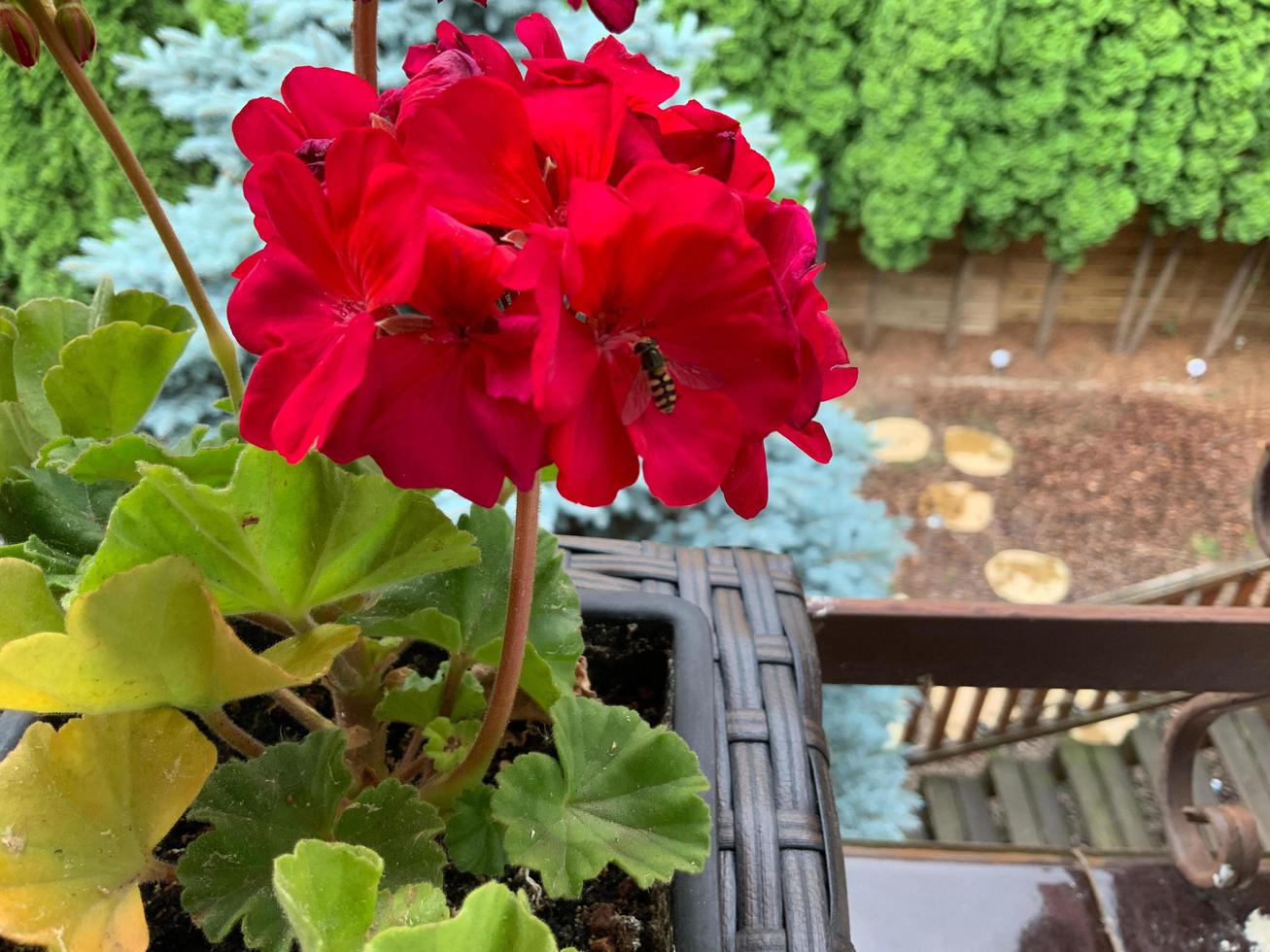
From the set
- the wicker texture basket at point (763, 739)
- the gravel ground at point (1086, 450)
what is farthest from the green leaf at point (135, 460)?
the gravel ground at point (1086, 450)

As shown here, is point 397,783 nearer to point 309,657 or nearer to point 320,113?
point 309,657

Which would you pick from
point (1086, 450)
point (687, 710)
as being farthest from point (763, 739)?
point (1086, 450)

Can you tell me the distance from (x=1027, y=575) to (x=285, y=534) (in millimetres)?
2078

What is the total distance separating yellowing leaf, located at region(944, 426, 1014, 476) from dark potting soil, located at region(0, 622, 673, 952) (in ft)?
6.55

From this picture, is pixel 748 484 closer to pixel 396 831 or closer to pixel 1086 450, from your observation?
pixel 396 831

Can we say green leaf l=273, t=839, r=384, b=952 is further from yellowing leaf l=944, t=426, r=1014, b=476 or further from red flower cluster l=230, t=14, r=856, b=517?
yellowing leaf l=944, t=426, r=1014, b=476

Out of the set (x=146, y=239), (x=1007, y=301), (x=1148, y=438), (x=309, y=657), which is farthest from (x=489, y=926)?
(x=1007, y=301)

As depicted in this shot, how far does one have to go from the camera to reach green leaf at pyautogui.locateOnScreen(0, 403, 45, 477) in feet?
1.48

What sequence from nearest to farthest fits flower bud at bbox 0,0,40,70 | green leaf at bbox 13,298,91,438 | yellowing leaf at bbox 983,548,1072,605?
flower bud at bbox 0,0,40,70 → green leaf at bbox 13,298,91,438 → yellowing leaf at bbox 983,548,1072,605

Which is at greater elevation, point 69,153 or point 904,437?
point 904,437

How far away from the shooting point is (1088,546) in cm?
226

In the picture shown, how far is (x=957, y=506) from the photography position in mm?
2316

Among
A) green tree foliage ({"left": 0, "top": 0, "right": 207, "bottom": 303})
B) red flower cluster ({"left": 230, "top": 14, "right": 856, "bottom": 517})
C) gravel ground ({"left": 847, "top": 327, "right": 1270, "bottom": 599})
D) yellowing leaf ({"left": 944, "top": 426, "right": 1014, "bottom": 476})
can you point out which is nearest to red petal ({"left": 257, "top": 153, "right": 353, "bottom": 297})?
red flower cluster ({"left": 230, "top": 14, "right": 856, "bottom": 517})

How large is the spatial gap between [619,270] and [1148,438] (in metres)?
2.60
